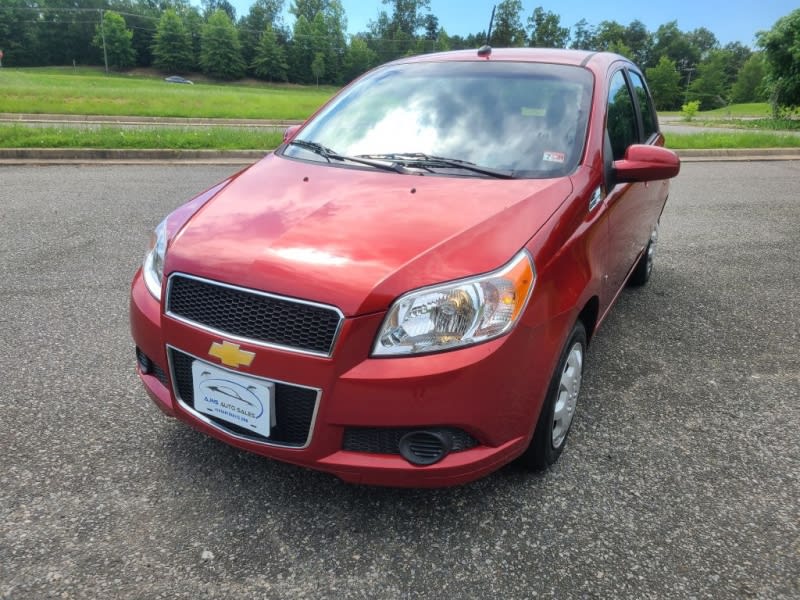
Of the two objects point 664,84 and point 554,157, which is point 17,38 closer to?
point 664,84

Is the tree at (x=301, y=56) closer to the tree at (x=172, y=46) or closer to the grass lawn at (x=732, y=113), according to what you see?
the tree at (x=172, y=46)

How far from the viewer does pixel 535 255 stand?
1.96 meters

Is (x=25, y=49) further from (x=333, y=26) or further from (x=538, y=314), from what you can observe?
(x=538, y=314)

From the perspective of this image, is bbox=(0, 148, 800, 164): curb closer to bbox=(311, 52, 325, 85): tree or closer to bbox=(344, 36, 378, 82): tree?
bbox=(311, 52, 325, 85): tree

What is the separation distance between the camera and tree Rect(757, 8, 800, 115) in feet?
59.8

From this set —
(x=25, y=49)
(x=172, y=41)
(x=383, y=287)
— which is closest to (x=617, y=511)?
(x=383, y=287)

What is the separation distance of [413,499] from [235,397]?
770 mm

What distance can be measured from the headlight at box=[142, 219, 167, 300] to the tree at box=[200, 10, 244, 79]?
7883cm

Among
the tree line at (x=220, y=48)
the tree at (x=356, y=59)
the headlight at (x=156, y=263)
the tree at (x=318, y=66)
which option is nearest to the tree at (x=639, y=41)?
Result: the tree line at (x=220, y=48)

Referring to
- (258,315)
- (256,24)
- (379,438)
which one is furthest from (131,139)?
(256,24)

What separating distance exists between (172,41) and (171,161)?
74073 mm

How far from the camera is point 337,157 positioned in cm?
275

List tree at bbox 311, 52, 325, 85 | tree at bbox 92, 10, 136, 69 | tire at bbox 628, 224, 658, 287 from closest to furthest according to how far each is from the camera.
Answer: tire at bbox 628, 224, 658, 287, tree at bbox 92, 10, 136, 69, tree at bbox 311, 52, 325, 85

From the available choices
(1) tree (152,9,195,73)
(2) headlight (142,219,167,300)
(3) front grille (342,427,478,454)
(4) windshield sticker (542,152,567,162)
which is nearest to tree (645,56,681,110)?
(1) tree (152,9,195,73)
